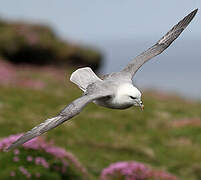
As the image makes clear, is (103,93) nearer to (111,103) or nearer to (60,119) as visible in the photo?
(111,103)

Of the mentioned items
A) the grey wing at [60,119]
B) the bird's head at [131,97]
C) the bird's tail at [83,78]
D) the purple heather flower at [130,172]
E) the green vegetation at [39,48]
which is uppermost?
the green vegetation at [39,48]

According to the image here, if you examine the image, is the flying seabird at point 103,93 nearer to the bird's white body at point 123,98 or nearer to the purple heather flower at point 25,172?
the bird's white body at point 123,98

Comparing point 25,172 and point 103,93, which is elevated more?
point 103,93

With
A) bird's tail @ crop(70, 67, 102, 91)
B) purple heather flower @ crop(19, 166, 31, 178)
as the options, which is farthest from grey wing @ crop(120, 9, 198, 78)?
purple heather flower @ crop(19, 166, 31, 178)

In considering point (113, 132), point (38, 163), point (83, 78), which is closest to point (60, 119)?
point (83, 78)

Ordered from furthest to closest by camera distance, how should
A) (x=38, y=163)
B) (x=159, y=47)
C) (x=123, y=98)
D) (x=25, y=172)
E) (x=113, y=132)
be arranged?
1. (x=113, y=132)
2. (x=159, y=47)
3. (x=38, y=163)
4. (x=25, y=172)
5. (x=123, y=98)

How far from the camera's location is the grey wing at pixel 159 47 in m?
11.3

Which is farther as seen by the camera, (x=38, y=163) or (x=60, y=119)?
(x=38, y=163)

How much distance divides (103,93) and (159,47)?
3.81 m

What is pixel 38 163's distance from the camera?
1084 centimetres

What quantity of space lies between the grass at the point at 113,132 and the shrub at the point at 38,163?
49.5 inches

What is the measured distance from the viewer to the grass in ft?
49.1

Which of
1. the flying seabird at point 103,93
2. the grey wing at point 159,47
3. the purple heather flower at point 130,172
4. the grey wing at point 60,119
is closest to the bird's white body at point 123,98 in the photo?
the flying seabird at point 103,93

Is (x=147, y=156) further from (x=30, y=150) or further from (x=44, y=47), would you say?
(x=44, y=47)
